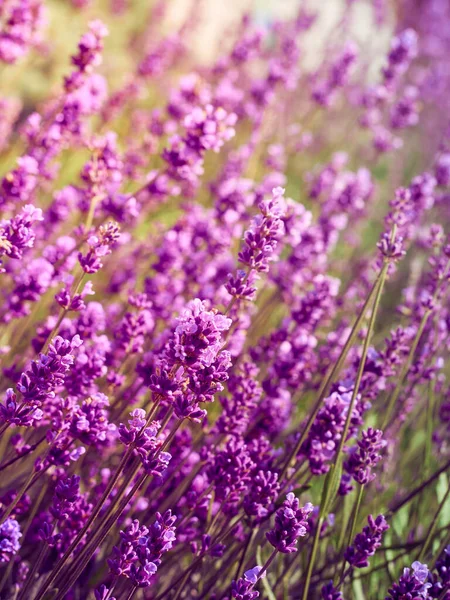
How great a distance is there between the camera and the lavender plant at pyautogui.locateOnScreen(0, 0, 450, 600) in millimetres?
1464

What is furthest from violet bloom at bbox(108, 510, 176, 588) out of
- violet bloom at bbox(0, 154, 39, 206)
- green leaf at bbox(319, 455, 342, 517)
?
violet bloom at bbox(0, 154, 39, 206)

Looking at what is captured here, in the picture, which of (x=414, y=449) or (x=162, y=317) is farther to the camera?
(x=414, y=449)

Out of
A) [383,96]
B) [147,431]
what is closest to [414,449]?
[147,431]

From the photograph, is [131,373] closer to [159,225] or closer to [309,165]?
[159,225]

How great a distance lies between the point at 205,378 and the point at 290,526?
444mm

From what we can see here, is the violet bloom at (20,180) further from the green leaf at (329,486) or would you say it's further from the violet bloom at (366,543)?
the violet bloom at (366,543)

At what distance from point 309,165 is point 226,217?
3546 mm

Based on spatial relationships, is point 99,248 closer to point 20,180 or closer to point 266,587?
point 20,180

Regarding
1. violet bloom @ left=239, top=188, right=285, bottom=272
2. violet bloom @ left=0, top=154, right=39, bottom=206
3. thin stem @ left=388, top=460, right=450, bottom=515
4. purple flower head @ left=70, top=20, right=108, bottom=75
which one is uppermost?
purple flower head @ left=70, top=20, right=108, bottom=75

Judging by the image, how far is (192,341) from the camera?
1.33 m

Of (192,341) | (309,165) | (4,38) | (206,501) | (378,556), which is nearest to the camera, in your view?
(192,341)

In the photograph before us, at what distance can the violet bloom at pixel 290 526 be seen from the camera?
1457 millimetres

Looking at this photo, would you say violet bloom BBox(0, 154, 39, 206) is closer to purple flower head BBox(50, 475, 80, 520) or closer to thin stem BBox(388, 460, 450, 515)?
purple flower head BBox(50, 475, 80, 520)

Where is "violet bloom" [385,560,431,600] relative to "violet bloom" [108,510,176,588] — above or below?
above
